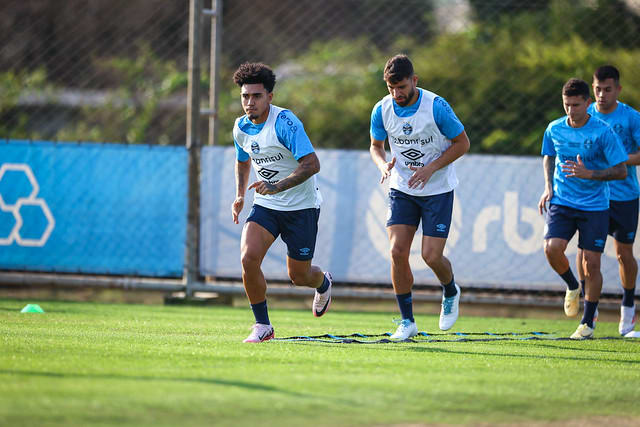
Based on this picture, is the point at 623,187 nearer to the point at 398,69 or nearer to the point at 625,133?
the point at 625,133

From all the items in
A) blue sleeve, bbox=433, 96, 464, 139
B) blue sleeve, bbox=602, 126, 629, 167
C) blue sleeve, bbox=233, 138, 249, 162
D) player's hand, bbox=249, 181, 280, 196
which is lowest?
player's hand, bbox=249, 181, 280, 196

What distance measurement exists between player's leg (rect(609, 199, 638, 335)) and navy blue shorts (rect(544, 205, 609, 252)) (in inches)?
23.0

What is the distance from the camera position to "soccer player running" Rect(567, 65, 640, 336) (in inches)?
331

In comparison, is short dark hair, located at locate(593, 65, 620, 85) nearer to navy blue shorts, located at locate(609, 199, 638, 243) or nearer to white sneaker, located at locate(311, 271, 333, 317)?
navy blue shorts, located at locate(609, 199, 638, 243)

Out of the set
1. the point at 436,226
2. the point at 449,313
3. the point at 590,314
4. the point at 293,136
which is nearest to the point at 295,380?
the point at 293,136

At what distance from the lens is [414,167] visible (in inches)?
294

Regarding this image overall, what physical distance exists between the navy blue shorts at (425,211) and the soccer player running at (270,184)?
691mm

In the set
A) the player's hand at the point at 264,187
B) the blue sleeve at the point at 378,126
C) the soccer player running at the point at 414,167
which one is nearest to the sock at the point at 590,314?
the soccer player running at the point at 414,167

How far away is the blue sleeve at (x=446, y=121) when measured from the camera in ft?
24.2

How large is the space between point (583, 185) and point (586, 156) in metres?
0.26

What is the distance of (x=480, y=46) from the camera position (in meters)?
18.7

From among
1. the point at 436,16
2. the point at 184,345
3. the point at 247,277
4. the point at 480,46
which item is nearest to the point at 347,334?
the point at 247,277

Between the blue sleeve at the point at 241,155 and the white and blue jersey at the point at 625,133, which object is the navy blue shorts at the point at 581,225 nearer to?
the white and blue jersey at the point at 625,133

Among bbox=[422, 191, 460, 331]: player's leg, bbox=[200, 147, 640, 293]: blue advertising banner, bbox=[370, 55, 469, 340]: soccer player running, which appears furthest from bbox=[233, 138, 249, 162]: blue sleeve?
bbox=[200, 147, 640, 293]: blue advertising banner
